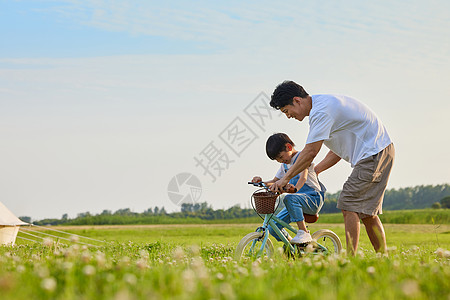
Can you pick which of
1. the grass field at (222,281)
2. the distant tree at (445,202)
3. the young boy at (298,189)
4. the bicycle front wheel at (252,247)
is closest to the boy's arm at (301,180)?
the young boy at (298,189)

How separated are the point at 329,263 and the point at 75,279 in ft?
7.53

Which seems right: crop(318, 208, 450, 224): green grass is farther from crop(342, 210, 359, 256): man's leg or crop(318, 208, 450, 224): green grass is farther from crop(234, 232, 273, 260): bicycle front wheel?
crop(234, 232, 273, 260): bicycle front wheel

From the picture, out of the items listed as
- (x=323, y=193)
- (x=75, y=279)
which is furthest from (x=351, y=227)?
(x=75, y=279)

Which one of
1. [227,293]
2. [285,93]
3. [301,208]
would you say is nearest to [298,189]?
[301,208]

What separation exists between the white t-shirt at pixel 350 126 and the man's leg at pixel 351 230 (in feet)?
2.35

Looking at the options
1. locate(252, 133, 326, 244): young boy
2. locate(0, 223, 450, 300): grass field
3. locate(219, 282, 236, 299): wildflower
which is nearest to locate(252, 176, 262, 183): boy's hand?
locate(252, 133, 326, 244): young boy

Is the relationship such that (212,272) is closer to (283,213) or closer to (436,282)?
(436,282)

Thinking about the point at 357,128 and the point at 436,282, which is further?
the point at 357,128

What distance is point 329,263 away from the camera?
4223mm

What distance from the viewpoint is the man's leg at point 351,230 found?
611cm

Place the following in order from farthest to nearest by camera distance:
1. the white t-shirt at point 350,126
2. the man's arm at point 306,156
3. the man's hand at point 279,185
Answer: the white t-shirt at point 350,126 → the man's hand at point 279,185 → the man's arm at point 306,156

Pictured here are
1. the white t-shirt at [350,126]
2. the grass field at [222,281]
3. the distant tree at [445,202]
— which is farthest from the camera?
the distant tree at [445,202]

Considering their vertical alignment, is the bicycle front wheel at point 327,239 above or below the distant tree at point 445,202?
below

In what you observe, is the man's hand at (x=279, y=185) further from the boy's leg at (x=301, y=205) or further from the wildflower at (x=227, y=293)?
the wildflower at (x=227, y=293)
